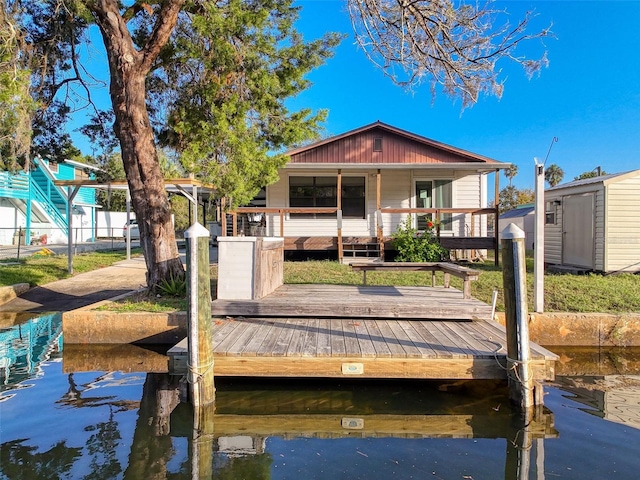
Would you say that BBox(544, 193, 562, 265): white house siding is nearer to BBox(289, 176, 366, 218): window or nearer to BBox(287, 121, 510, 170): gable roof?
BBox(287, 121, 510, 170): gable roof

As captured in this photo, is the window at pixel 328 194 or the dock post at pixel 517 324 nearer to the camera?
the dock post at pixel 517 324

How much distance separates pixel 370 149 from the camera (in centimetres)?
1541

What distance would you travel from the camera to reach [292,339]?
4.73m

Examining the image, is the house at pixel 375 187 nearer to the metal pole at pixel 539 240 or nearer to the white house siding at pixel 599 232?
the white house siding at pixel 599 232

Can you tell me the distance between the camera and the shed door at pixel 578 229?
1091cm

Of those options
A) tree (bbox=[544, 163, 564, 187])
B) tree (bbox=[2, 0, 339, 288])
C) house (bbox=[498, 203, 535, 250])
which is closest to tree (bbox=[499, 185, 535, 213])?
tree (bbox=[544, 163, 564, 187])

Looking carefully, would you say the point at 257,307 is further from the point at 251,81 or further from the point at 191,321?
the point at 251,81

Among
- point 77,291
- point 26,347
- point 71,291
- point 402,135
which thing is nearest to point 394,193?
point 402,135

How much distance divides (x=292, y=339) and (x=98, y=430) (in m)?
2.00

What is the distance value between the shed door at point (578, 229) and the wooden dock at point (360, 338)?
6.56 meters

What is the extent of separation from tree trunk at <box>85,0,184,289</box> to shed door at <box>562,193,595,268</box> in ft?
32.7

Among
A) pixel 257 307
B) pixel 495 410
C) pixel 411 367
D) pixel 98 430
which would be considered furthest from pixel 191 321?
pixel 495 410

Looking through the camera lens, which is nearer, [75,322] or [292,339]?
[292,339]

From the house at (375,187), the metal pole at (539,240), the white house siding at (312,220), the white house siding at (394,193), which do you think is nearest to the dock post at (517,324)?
the metal pole at (539,240)
